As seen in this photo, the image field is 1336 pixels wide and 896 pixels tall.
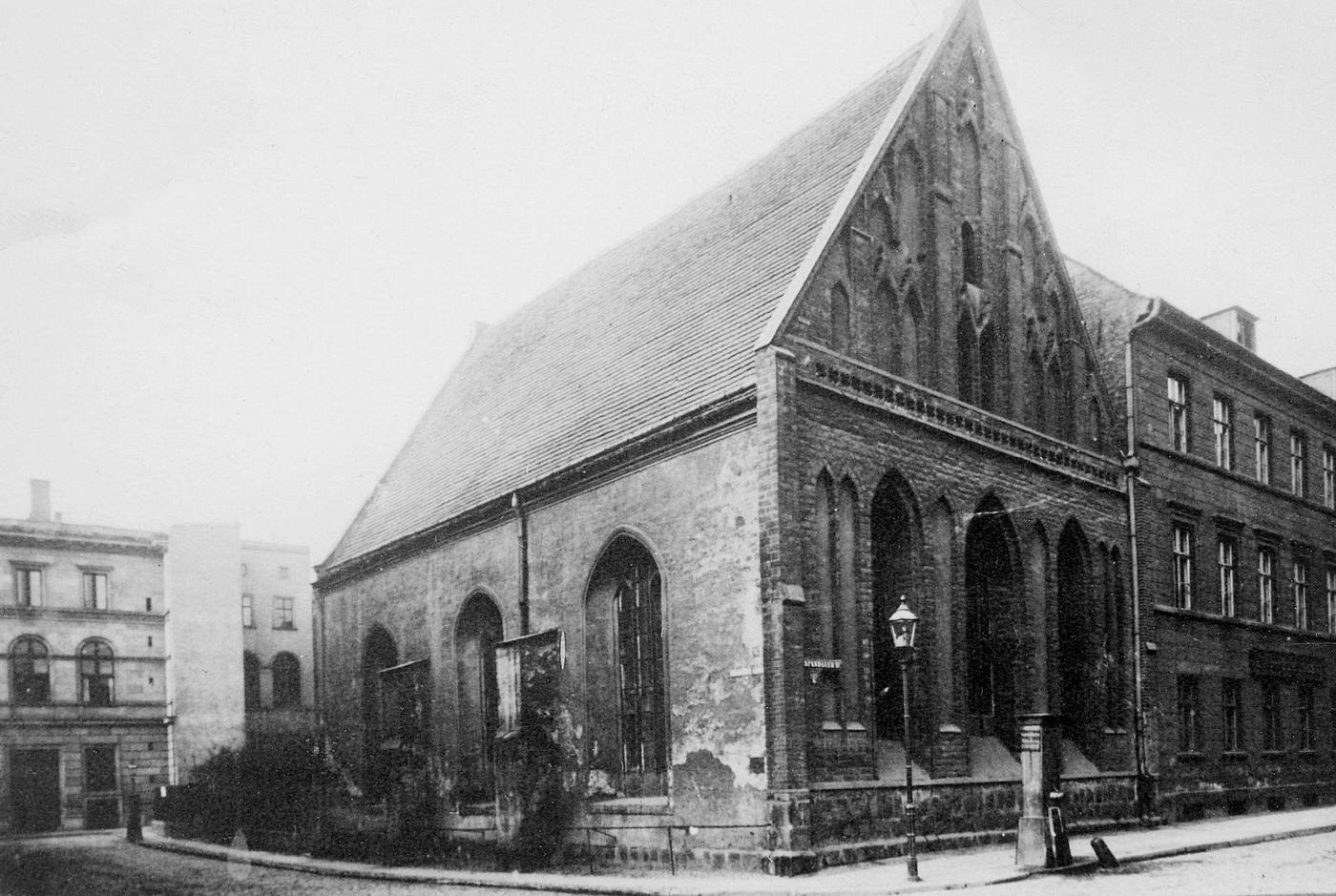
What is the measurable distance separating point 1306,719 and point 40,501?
27474 millimetres

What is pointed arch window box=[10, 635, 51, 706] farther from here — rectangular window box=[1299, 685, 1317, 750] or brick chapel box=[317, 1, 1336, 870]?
rectangular window box=[1299, 685, 1317, 750]

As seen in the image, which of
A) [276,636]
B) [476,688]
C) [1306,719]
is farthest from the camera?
[276,636]

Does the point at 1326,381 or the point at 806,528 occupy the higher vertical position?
the point at 1326,381

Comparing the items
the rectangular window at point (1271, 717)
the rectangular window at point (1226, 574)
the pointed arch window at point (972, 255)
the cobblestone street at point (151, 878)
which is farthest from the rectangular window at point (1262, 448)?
the cobblestone street at point (151, 878)

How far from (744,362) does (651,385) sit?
9.42 ft

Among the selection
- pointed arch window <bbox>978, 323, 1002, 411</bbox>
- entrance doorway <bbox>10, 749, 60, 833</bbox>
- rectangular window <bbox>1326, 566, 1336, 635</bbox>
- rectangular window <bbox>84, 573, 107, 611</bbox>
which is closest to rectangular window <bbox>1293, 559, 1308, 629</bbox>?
rectangular window <bbox>1326, 566, 1336, 635</bbox>

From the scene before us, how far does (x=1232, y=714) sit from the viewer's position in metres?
26.2

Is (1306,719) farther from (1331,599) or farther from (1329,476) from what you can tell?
(1329,476)

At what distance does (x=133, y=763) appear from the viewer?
118 ft

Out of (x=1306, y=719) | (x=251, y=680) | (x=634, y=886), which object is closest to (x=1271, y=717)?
(x=1306, y=719)

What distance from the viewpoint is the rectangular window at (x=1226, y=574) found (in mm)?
26469

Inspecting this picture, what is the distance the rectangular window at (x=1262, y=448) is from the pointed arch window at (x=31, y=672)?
26713 millimetres

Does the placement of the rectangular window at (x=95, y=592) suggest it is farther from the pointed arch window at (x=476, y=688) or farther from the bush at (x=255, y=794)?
the pointed arch window at (x=476, y=688)

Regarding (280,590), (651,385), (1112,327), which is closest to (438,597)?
(651,385)
